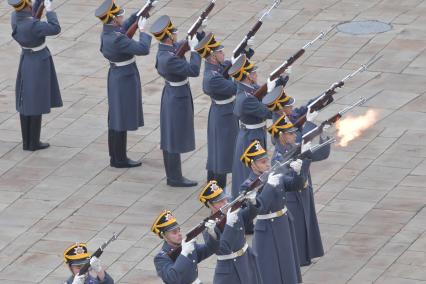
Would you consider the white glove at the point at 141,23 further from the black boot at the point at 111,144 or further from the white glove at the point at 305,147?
the white glove at the point at 305,147

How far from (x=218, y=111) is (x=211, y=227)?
475 cm

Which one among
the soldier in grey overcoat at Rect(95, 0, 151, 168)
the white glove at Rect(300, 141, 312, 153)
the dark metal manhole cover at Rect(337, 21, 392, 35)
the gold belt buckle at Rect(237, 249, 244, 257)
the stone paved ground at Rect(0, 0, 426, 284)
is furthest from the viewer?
the dark metal manhole cover at Rect(337, 21, 392, 35)

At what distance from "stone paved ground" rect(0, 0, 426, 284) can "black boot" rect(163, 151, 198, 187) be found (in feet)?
0.38

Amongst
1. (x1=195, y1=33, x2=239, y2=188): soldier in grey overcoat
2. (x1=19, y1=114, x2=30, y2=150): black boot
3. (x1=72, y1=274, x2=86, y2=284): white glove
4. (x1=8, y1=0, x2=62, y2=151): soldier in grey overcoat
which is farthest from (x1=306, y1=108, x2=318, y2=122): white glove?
(x1=19, y1=114, x2=30, y2=150): black boot

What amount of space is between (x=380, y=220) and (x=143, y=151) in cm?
414

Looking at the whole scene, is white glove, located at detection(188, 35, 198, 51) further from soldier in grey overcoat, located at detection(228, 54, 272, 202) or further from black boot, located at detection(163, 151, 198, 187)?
black boot, located at detection(163, 151, 198, 187)

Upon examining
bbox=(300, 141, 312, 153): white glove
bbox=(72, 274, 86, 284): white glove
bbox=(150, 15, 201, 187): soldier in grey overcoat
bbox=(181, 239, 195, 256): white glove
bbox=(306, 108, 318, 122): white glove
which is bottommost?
bbox=(150, 15, 201, 187): soldier in grey overcoat

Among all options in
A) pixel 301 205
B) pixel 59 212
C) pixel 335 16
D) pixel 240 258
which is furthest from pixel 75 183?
pixel 335 16

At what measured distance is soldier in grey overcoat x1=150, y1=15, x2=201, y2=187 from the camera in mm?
20125

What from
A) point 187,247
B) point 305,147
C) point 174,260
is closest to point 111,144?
point 305,147

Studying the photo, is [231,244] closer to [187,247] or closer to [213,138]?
[187,247]

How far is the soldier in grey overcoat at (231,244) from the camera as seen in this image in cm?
1542

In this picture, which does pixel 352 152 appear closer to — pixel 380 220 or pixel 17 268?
pixel 380 220

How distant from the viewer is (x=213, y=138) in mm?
19938
